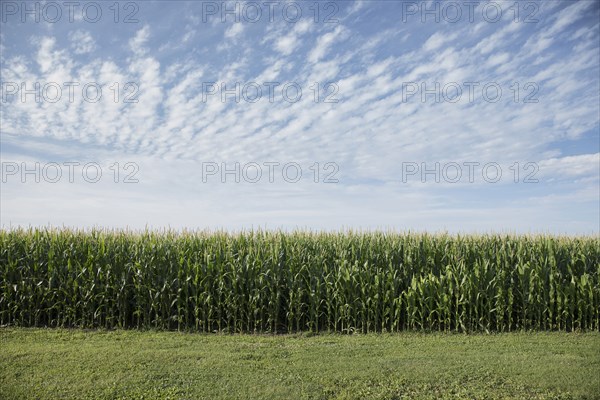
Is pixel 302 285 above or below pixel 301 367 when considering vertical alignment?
above

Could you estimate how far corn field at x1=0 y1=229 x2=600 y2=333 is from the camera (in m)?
11.5

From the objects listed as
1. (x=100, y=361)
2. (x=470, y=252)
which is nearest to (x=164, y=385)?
(x=100, y=361)

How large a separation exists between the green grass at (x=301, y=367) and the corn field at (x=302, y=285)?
0.97m

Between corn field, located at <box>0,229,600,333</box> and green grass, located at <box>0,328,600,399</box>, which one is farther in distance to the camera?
corn field, located at <box>0,229,600,333</box>

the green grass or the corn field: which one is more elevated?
the corn field

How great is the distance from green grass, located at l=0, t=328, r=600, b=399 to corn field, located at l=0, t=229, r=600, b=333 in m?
Result: 0.97

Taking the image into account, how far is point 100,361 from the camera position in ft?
27.7

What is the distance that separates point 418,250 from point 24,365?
9.33m

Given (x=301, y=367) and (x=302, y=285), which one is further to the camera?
(x=302, y=285)

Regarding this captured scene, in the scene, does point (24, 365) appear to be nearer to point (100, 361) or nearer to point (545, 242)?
point (100, 361)

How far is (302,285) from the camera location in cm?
1176

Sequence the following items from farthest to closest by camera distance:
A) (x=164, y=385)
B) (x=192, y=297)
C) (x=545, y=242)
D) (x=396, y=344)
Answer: (x=545, y=242) → (x=192, y=297) → (x=396, y=344) → (x=164, y=385)

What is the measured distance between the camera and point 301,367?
8.07m

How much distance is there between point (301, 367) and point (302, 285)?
12.3 feet
